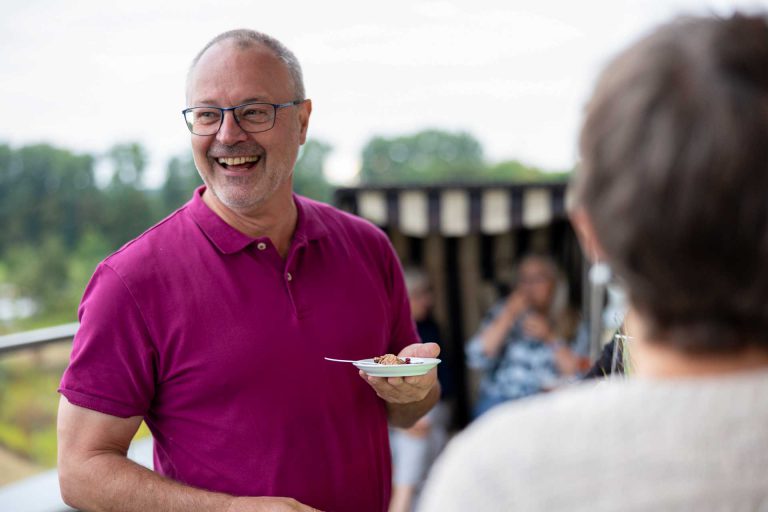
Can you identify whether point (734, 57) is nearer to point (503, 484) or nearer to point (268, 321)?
point (503, 484)

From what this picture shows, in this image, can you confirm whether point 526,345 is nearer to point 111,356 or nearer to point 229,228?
point 229,228

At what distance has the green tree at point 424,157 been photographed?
23.6 ft

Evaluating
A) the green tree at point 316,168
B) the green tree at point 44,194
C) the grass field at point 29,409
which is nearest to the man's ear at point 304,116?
the grass field at point 29,409

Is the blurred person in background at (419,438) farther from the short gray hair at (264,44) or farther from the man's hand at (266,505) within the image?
the man's hand at (266,505)

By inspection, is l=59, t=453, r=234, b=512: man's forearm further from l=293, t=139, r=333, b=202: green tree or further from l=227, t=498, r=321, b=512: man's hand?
l=293, t=139, r=333, b=202: green tree

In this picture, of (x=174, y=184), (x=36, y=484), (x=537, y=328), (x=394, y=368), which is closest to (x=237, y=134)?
(x=394, y=368)

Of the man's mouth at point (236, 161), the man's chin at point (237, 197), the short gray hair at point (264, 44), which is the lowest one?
the man's chin at point (237, 197)

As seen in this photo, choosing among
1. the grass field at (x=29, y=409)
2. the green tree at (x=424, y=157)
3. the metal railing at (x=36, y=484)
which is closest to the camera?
the metal railing at (x=36, y=484)

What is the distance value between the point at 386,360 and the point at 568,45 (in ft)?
24.3

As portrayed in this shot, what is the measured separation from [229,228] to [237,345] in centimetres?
29

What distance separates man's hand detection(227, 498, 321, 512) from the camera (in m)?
1.38

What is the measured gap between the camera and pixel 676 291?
634 millimetres

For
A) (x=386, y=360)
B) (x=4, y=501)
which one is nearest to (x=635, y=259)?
(x=386, y=360)

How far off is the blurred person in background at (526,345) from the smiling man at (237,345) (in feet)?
8.32
